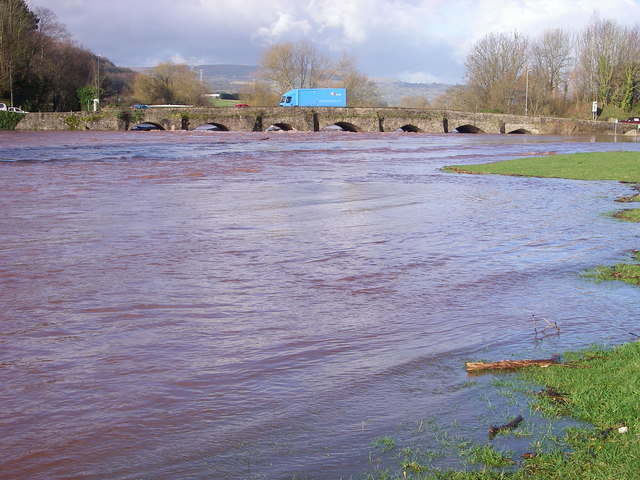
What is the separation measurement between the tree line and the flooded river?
67182 mm

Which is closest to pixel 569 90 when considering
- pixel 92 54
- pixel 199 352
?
pixel 92 54

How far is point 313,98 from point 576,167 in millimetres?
69107

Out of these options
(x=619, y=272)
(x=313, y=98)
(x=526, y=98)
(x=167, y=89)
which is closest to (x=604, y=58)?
(x=526, y=98)

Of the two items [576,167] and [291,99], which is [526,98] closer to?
[291,99]

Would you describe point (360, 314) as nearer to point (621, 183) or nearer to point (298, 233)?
point (298, 233)

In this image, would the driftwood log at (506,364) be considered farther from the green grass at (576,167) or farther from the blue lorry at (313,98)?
the blue lorry at (313,98)

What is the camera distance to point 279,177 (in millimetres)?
22828

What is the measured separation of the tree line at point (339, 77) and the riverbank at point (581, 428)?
74747mm

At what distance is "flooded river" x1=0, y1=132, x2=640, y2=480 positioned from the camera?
4.55 meters

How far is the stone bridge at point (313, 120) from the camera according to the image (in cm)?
6575

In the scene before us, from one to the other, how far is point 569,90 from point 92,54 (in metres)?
72.5

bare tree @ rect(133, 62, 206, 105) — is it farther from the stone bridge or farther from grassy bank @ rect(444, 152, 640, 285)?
grassy bank @ rect(444, 152, 640, 285)

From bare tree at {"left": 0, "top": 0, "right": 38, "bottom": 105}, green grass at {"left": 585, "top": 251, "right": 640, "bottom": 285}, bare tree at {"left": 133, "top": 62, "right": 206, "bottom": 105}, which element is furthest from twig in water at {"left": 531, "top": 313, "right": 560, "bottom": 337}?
bare tree at {"left": 133, "top": 62, "right": 206, "bottom": 105}

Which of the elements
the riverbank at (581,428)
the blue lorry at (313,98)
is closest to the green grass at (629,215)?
the riverbank at (581,428)
